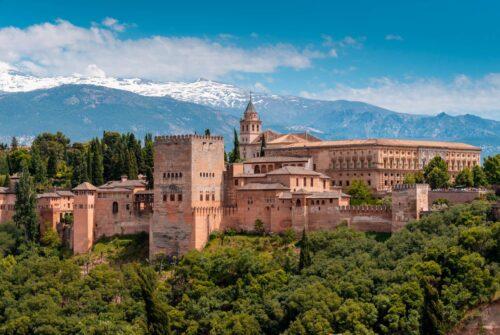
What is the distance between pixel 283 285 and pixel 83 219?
72.8 feet

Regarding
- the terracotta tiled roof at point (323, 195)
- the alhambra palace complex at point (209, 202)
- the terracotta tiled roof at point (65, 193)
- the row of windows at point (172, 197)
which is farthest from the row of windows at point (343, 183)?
the terracotta tiled roof at point (65, 193)

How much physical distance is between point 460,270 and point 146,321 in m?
22.1

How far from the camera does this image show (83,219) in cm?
7575

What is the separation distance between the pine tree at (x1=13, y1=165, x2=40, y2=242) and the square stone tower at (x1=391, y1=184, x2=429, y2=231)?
3289 centimetres

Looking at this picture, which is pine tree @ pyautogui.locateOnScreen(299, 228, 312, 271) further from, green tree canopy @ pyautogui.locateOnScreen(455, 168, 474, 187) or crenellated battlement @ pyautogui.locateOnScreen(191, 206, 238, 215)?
green tree canopy @ pyautogui.locateOnScreen(455, 168, 474, 187)

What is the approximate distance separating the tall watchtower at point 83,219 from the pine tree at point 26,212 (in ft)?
14.7

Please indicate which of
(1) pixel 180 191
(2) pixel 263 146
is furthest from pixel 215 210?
(2) pixel 263 146

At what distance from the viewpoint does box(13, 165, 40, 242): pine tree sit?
77812mm

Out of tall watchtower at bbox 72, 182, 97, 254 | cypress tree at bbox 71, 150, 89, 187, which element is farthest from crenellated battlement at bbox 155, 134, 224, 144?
cypress tree at bbox 71, 150, 89, 187

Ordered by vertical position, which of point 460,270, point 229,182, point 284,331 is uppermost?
point 229,182

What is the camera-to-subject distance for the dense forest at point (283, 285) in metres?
55.8

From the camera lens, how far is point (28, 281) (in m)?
67.8

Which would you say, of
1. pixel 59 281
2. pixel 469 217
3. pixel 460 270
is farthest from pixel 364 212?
pixel 59 281

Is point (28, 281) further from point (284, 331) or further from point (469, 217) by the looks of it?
point (469, 217)
